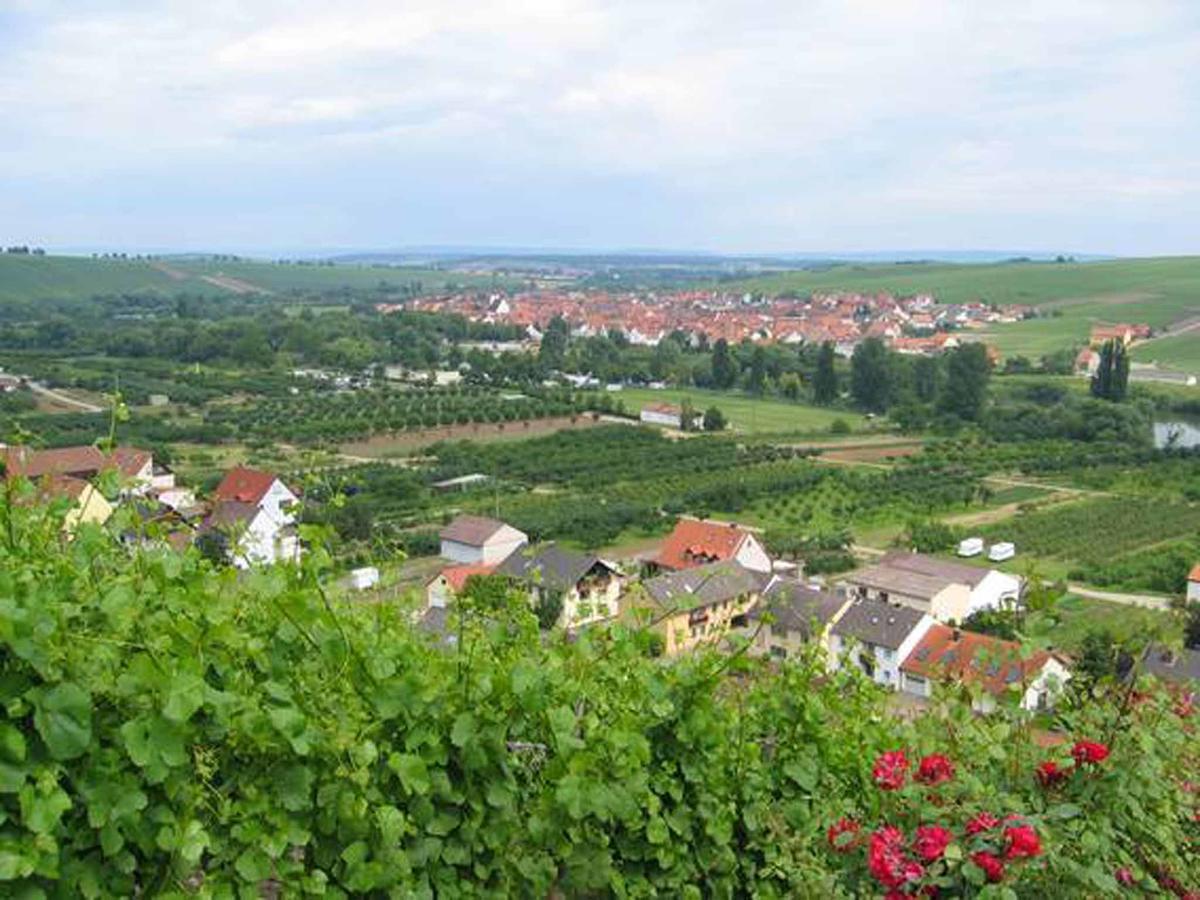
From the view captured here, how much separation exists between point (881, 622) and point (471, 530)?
→ 35.2 feet

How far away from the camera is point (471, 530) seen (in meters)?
25.9

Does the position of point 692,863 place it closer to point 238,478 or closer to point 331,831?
point 331,831

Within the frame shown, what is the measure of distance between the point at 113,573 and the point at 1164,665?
1487 centimetres

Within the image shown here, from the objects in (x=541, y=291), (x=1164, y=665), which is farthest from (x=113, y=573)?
(x=541, y=291)

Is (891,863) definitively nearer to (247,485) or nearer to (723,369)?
(247,485)

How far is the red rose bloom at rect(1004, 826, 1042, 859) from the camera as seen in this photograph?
2.33m

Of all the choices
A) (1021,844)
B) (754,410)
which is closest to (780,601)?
(1021,844)

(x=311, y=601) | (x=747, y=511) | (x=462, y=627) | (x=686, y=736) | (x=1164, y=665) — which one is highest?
(x=311, y=601)

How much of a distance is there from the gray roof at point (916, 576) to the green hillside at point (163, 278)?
312 feet

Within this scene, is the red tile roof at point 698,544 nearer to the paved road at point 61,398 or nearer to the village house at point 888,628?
the village house at point 888,628

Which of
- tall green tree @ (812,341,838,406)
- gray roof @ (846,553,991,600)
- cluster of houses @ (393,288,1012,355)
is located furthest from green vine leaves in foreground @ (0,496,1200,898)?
cluster of houses @ (393,288,1012,355)

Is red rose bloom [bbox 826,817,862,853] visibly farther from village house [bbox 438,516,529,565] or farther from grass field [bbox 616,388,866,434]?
grass field [bbox 616,388,866,434]

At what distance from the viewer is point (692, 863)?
2992 millimetres

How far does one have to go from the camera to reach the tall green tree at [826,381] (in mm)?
55219
